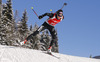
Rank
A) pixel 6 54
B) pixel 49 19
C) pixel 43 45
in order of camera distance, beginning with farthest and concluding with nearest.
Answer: pixel 43 45, pixel 49 19, pixel 6 54

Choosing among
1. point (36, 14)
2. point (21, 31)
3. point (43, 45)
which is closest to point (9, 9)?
point (21, 31)

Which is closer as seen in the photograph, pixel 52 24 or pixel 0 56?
pixel 0 56

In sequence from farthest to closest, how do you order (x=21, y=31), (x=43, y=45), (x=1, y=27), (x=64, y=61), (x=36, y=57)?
1. (x=43, y=45)
2. (x=21, y=31)
3. (x=1, y=27)
4. (x=64, y=61)
5. (x=36, y=57)

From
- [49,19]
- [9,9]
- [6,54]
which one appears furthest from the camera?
[9,9]

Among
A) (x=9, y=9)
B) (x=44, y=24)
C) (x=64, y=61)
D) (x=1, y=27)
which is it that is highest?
(x=9, y=9)

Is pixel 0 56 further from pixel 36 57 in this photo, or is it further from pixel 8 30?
pixel 8 30

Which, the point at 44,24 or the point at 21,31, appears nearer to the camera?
the point at 44,24

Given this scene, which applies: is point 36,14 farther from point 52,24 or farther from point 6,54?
point 6,54

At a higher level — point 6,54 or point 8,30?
point 8,30

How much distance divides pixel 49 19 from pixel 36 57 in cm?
253

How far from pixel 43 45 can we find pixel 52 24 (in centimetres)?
4042

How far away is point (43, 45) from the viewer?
49.1 meters

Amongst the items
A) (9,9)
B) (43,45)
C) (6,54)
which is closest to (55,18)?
(6,54)

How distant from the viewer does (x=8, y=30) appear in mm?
29891
